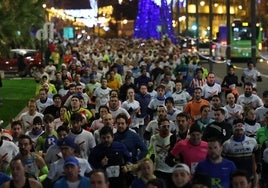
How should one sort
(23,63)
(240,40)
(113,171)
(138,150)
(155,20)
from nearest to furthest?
1. (113,171)
2. (138,150)
3. (23,63)
4. (240,40)
5. (155,20)

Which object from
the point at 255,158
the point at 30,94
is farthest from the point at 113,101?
the point at 30,94

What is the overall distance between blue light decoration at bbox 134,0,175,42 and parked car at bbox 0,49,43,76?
85.3 feet

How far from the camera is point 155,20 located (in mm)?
81438

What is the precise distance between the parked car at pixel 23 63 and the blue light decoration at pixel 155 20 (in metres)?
26.0

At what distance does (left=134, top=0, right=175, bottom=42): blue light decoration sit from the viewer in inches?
2958

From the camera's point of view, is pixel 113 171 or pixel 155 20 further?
pixel 155 20

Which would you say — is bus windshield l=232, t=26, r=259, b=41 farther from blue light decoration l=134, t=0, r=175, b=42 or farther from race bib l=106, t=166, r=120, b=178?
race bib l=106, t=166, r=120, b=178

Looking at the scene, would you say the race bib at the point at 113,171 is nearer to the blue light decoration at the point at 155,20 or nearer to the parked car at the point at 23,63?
the parked car at the point at 23,63

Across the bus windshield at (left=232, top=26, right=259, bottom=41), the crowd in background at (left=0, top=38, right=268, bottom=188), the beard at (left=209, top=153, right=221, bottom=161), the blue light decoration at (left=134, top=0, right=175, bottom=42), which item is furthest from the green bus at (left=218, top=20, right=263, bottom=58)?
the beard at (left=209, top=153, right=221, bottom=161)

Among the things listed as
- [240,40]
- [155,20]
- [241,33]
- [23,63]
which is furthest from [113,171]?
[155,20]

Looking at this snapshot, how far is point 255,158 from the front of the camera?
11078 millimetres

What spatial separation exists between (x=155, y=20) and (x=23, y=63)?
1423 inches

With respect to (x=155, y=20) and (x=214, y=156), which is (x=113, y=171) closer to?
(x=214, y=156)

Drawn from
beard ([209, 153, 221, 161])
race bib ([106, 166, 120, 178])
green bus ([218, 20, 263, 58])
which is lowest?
green bus ([218, 20, 263, 58])
